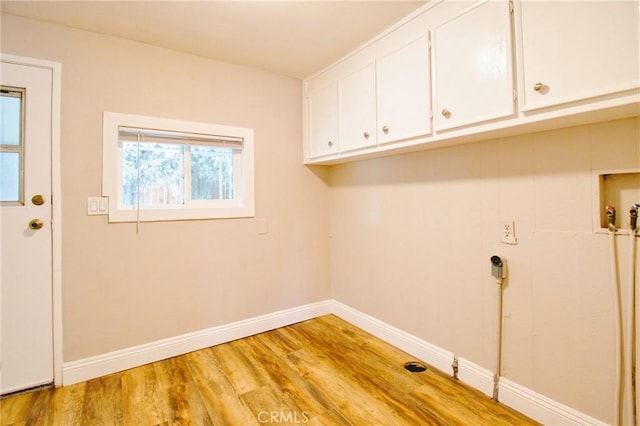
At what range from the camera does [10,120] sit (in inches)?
73.7

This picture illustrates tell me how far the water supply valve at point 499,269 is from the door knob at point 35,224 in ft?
9.16

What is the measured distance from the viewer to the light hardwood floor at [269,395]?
166 centimetres

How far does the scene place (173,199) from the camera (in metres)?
2.46

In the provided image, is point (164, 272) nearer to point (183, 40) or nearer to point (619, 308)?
point (183, 40)

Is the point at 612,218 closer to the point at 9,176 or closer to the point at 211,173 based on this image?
the point at 211,173

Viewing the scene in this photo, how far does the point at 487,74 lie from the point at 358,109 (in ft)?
3.21

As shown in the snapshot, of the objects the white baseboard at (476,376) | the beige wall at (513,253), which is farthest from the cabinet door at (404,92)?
the white baseboard at (476,376)

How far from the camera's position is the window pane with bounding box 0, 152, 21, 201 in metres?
1.85

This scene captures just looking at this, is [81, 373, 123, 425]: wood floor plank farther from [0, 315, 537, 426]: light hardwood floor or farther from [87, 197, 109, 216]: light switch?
[87, 197, 109, 216]: light switch

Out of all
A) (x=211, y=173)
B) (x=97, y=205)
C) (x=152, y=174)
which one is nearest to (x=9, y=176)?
(x=97, y=205)

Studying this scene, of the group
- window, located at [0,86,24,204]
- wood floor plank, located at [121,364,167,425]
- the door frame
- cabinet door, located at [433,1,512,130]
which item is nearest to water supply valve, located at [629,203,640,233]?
cabinet door, located at [433,1,512,130]

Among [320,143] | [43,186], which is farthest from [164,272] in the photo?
[320,143]

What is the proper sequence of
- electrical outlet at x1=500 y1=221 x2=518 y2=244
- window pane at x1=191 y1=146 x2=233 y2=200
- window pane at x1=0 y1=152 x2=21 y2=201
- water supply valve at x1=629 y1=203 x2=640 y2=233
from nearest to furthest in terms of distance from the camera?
water supply valve at x1=629 y1=203 x2=640 y2=233, electrical outlet at x1=500 y1=221 x2=518 y2=244, window pane at x1=0 y1=152 x2=21 y2=201, window pane at x1=191 y1=146 x2=233 y2=200

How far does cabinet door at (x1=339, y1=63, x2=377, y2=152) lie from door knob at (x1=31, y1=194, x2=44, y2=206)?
6.81 feet
